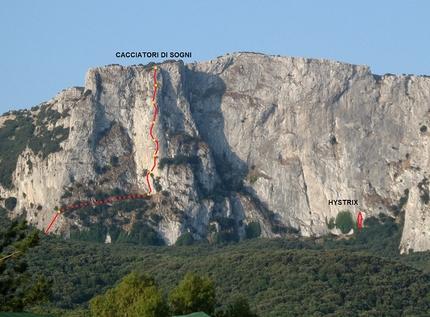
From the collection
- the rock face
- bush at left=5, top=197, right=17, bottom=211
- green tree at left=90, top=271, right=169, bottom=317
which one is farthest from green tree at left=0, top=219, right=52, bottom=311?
bush at left=5, top=197, right=17, bottom=211

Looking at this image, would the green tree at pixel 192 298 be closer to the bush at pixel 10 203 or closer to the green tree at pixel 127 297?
the green tree at pixel 127 297

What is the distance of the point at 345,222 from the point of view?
134m

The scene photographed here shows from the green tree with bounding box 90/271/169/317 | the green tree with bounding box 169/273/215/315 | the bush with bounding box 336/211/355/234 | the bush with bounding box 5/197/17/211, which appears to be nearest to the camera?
the green tree with bounding box 90/271/169/317

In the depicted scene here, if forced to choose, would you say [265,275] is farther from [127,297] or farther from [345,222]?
[127,297]

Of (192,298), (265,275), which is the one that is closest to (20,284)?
(192,298)

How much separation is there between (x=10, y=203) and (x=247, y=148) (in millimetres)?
28045

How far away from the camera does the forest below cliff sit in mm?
92750

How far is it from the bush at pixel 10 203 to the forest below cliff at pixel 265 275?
1328cm

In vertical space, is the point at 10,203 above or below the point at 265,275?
above

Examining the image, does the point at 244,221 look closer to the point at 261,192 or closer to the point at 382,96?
the point at 261,192

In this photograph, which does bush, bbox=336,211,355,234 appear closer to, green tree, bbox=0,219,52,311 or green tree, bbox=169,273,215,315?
green tree, bbox=169,273,215,315

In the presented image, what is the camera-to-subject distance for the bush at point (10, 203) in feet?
442

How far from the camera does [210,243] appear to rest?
13000 cm

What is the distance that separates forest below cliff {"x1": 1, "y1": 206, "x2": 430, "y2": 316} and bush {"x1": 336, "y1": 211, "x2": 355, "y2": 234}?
1084cm
